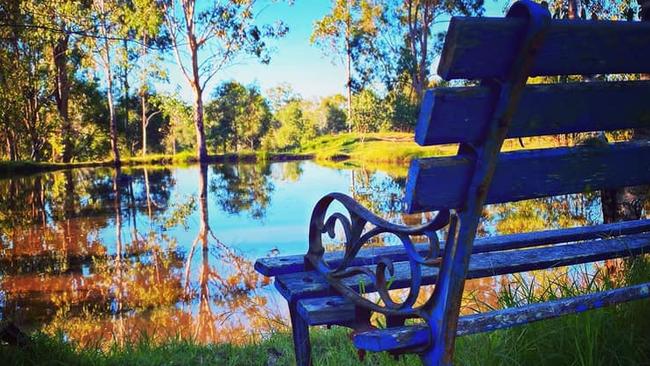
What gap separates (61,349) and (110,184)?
51.2 feet

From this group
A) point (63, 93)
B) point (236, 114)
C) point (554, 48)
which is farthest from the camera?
point (236, 114)

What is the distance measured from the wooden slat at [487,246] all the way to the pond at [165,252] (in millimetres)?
1257

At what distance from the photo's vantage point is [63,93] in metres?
27.7

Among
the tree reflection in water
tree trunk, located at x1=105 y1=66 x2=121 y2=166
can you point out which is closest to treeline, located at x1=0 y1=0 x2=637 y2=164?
tree trunk, located at x1=105 y1=66 x2=121 y2=166

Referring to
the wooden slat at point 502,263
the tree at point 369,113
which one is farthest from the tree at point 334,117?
the wooden slat at point 502,263

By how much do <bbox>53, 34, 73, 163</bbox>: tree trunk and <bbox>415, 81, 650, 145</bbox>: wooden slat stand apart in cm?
2864

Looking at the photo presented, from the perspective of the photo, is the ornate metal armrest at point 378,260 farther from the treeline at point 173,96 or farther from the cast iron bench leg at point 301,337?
the treeline at point 173,96

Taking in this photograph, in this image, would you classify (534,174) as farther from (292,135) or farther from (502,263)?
(292,135)

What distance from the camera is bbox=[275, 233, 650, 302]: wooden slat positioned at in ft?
5.53

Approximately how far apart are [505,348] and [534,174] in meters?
0.82

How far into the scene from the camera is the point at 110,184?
55.5 feet

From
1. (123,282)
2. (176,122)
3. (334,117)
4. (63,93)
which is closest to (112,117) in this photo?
(63,93)

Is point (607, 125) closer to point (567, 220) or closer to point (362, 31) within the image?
point (567, 220)

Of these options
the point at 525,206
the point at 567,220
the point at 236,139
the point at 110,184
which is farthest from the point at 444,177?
the point at 236,139
